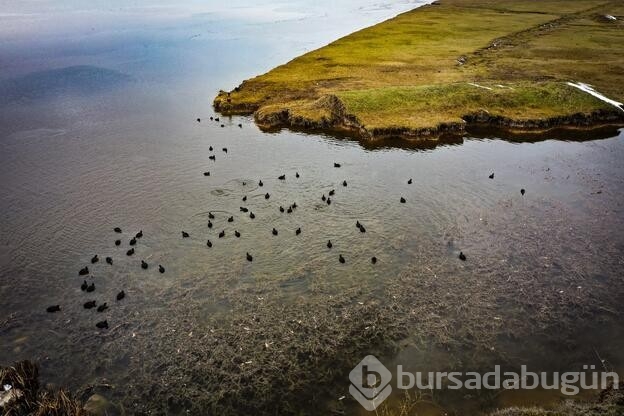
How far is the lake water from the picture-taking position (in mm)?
22875

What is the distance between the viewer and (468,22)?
131 m

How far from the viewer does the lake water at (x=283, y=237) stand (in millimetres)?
22875

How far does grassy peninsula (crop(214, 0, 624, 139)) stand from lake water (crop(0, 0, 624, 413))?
434 cm

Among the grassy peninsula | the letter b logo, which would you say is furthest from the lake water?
the grassy peninsula

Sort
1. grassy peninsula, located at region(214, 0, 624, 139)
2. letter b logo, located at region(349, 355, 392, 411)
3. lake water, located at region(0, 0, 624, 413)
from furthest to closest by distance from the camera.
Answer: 1. grassy peninsula, located at region(214, 0, 624, 139)
2. lake water, located at region(0, 0, 624, 413)
3. letter b logo, located at region(349, 355, 392, 411)

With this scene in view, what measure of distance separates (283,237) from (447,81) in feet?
166

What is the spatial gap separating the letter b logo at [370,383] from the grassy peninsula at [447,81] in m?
35.3

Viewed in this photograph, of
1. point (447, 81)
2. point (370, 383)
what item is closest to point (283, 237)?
point (370, 383)

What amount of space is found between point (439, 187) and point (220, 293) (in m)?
23.4

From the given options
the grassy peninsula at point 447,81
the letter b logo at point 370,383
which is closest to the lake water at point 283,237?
the letter b logo at point 370,383

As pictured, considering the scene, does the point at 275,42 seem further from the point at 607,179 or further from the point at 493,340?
the point at 493,340

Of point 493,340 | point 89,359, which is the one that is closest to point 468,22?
point 493,340

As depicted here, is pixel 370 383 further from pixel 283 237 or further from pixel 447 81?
pixel 447 81

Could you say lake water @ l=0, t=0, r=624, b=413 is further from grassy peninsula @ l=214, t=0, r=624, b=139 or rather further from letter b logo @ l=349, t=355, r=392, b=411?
grassy peninsula @ l=214, t=0, r=624, b=139
